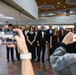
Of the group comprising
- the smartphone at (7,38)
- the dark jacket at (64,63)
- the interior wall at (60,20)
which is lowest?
the dark jacket at (64,63)

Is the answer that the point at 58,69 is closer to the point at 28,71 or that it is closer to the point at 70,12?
the point at 28,71

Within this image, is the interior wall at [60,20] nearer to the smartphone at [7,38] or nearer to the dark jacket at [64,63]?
the smartphone at [7,38]

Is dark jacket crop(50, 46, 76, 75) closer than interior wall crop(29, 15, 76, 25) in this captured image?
Yes

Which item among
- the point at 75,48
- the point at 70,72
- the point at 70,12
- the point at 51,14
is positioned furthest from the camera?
the point at 51,14

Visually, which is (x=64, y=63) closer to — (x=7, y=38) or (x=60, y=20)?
(x=7, y=38)

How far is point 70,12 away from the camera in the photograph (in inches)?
735

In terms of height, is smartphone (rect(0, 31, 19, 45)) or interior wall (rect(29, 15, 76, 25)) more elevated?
interior wall (rect(29, 15, 76, 25))

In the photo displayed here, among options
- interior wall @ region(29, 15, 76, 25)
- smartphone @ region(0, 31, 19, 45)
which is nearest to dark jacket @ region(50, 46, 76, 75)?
smartphone @ region(0, 31, 19, 45)

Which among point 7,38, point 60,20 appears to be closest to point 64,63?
point 7,38

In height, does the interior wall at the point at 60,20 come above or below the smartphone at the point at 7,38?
above

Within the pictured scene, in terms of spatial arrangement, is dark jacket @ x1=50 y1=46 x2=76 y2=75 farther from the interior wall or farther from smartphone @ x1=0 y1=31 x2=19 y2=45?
the interior wall

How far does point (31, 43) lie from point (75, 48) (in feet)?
19.5

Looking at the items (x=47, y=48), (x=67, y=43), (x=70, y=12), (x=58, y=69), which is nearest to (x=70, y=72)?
(x=58, y=69)

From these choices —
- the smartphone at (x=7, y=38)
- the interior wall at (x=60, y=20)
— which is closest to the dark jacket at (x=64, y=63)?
the smartphone at (x=7, y=38)
